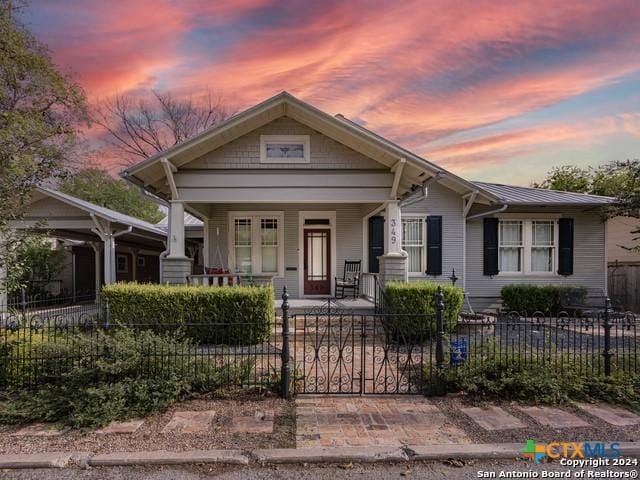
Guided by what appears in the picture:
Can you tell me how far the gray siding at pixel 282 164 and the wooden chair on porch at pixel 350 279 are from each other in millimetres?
3562

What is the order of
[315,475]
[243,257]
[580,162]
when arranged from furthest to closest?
[580,162] < [243,257] < [315,475]

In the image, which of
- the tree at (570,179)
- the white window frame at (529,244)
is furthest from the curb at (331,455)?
the tree at (570,179)

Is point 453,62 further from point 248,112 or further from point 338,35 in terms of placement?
point 248,112

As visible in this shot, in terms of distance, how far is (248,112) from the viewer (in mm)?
8562

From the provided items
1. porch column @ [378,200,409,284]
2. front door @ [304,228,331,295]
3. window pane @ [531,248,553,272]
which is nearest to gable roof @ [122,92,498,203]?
porch column @ [378,200,409,284]

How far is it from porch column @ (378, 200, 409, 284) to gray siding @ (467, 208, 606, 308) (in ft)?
13.4

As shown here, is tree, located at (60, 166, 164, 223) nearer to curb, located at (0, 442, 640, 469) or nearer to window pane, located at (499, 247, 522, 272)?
window pane, located at (499, 247, 522, 272)

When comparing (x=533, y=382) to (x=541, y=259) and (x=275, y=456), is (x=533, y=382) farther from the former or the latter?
(x=541, y=259)

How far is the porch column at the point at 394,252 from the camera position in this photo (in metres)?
9.27

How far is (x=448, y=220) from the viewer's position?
1215 centimetres

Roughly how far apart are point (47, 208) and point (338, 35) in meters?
9.88

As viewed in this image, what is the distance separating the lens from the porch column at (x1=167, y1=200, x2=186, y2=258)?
29.3 feet

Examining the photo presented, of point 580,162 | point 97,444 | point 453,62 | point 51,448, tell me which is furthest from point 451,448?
point 580,162

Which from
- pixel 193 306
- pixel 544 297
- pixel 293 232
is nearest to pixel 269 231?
pixel 293 232
